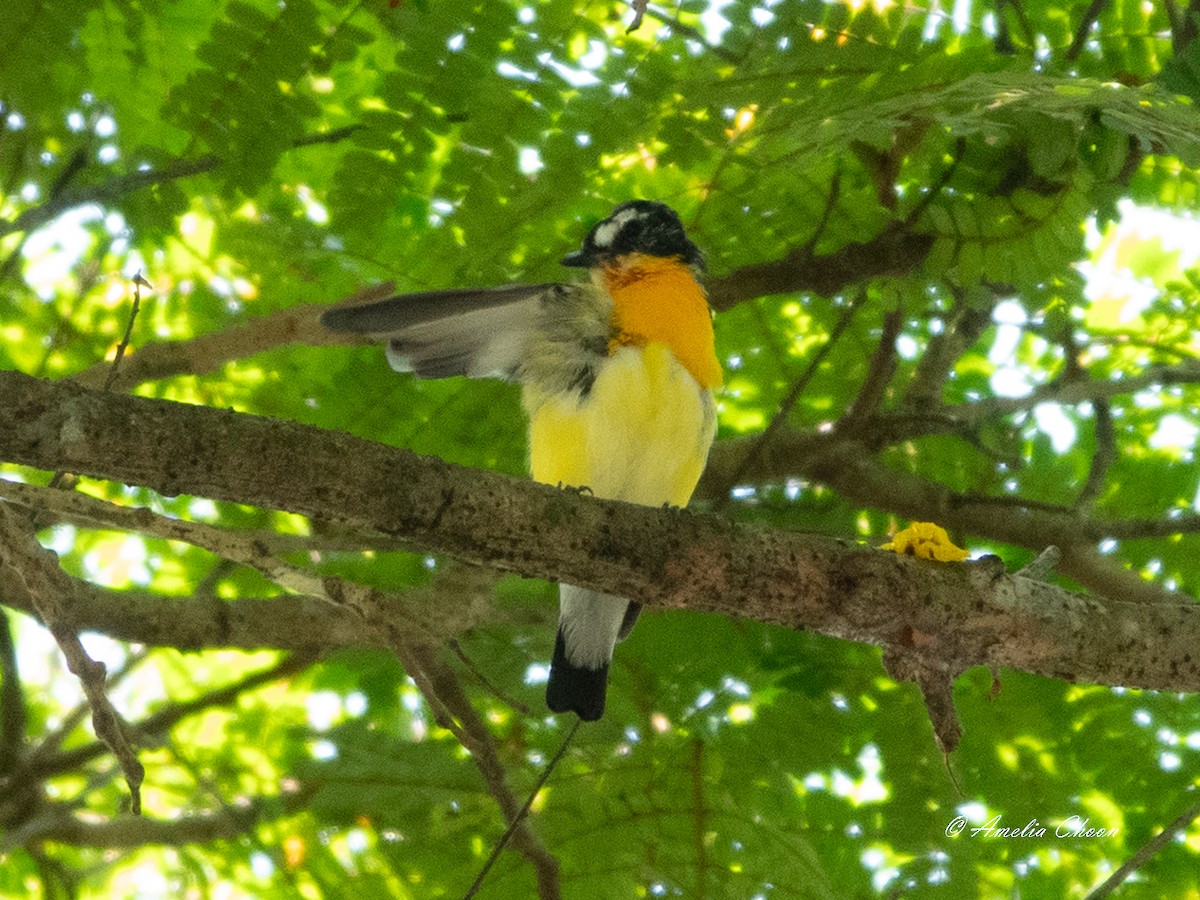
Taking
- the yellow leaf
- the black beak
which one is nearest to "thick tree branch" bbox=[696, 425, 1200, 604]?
the black beak

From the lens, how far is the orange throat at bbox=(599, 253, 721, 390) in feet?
14.0

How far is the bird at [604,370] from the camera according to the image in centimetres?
412

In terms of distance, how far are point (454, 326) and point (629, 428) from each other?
25.9 inches

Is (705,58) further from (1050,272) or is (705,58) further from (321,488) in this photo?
(321,488)

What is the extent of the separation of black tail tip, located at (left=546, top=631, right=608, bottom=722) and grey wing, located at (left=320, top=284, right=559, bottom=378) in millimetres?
1007

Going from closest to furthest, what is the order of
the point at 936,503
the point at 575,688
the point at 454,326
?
the point at 454,326 < the point at 575,688 < the point at 936,503

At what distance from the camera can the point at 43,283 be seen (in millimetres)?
5820

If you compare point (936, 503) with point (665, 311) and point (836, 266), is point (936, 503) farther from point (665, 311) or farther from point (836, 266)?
point (665, 311)

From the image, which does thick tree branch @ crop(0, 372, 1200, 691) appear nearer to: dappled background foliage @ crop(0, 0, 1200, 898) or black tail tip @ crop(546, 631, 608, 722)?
dappled background foliage @ crop(0, 0, 1200, 898)

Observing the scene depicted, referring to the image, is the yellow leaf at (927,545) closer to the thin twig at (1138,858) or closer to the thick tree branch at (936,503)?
the thin twig at (1138,858)

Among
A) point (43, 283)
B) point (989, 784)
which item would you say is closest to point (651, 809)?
point (989, 784)

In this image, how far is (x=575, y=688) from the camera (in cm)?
413

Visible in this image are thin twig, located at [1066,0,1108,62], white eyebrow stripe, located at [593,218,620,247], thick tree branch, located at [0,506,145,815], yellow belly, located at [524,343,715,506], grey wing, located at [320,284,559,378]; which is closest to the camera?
thick tree branch, located at [0,506,145,815]

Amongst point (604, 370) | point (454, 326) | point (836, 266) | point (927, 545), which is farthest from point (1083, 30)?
point (454, 326)
